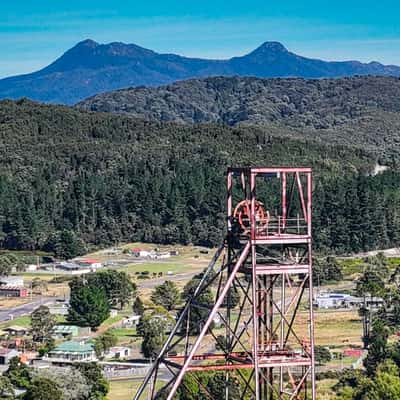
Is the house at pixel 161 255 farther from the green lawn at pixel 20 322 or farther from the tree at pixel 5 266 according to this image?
the green lawn at pixel 20 322

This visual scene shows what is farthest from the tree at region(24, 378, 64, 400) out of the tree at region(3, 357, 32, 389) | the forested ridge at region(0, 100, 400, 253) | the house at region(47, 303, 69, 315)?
the forested ridge at region(0, 100, 400, 253)

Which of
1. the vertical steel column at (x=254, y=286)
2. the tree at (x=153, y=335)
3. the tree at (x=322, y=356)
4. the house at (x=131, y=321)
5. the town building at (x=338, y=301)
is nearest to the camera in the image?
the vertical steel column at (x=254, y=286)

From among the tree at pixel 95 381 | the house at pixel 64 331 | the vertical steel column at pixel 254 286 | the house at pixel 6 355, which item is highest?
the vertical steel column at pixel 254 286

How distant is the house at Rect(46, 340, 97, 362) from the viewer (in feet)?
183

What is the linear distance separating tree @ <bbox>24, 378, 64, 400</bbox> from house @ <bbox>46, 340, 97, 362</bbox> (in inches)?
615

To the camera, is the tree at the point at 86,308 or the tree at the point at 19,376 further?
the tree at the point at 86,308

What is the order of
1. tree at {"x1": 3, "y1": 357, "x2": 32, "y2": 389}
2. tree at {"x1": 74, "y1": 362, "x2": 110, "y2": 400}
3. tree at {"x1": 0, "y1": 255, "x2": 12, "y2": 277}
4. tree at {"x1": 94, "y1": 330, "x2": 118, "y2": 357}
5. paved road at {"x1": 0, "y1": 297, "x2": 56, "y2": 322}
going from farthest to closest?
1. tree at {"x1": 0, "y1": 255, "x2": 12, "y2": 277}
2. paved road at {"x1": 0, "y1": 297, "x2": 56, "y2": 322}
3. tree at {"x1": 94, "y1": 330, "x2": 118, "y2": 357}
4. tree at {"x1": 3, "y1": 357, "x2": 32, "y2": 389}
5. tree at {"x1": 74, "y1": 362, "x2": 110, "y2": 400}

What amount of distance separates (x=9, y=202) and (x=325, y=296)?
57837 mm

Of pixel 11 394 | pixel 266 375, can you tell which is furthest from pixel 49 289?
pixel 266 375

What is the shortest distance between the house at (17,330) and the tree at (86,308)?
3.15 meters

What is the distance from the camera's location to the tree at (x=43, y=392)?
38.2 meters

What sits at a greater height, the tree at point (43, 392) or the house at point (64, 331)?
the tree at point (43, 392)

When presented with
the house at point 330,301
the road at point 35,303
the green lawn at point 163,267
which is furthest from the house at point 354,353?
the green lawn at point 163,267

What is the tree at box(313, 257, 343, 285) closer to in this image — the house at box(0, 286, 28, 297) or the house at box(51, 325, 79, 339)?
the house at box(0, 286, 28, 297)
